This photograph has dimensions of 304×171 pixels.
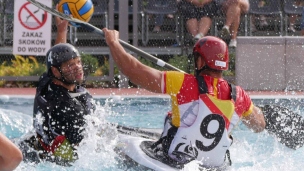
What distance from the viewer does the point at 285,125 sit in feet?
22.8

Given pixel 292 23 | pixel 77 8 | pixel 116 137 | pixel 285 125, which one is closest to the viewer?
pixel 116 137

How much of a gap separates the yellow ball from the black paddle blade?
76.3 inches

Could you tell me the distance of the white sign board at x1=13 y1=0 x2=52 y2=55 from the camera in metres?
12.5

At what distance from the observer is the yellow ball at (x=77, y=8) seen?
24.3 ft

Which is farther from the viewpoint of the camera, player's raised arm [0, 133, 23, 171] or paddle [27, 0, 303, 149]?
paddle [27, 0, 303, 149]

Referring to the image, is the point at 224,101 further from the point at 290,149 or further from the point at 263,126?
the point at 290,149

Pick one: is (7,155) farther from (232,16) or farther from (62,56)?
(232,16)

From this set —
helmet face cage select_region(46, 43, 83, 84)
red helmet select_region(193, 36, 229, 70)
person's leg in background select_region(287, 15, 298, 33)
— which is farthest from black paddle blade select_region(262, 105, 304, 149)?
person's leg in background select_region(287, 15, 298, 33)

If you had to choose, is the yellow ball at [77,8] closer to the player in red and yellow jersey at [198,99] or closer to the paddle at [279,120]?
the paddle at [279,120]

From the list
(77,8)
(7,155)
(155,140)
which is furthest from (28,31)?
(7,155)

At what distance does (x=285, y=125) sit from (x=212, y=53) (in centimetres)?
156

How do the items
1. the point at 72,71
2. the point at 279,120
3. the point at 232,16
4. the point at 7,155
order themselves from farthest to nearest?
the point at 232,16, the point at 279,120, the point at 72,71, the point at 7,155

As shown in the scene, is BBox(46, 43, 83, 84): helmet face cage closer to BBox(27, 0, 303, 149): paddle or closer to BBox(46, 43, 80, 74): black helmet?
BBox(46, 43, 80, 74): black helmet

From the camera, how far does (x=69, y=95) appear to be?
6371 millimetres
